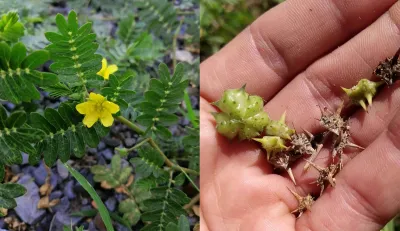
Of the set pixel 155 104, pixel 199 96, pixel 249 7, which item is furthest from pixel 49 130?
pixel 249 7

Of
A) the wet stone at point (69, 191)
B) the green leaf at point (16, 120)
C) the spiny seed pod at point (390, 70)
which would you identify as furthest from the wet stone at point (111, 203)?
the spiny seed pod at point (390, 70)

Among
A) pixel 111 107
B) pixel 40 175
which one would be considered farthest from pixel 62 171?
pixel 111 107

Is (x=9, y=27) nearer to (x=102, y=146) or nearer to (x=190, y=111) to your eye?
(x=102, y=146)

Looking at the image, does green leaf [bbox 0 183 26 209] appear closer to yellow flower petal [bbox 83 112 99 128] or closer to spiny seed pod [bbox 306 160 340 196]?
yellow flower petal [bbox 83 112 99 128]

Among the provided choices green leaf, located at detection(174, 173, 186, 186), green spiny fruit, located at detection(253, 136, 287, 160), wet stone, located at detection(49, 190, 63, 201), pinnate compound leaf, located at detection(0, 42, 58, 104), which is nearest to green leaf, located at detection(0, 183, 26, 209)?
pinnate compound leaf, located at detection(0, 42, 58, 104)

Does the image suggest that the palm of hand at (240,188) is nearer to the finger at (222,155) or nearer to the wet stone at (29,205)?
the finger at (222,155)

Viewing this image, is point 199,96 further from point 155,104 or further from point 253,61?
point 155,104
